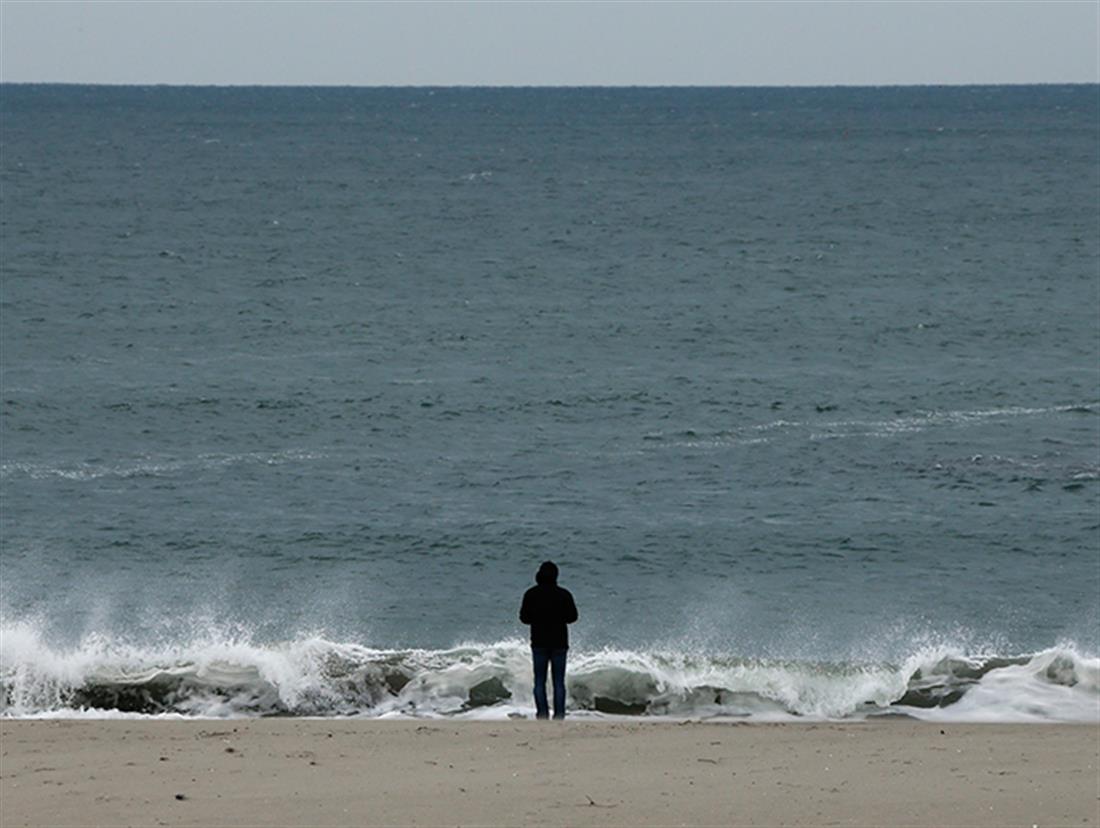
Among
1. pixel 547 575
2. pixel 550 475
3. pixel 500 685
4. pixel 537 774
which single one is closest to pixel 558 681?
pixel 547 575

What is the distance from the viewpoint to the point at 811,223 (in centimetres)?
7431

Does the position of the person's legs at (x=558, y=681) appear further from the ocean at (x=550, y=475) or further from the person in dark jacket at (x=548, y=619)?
the ocean at (x=550, y=475)

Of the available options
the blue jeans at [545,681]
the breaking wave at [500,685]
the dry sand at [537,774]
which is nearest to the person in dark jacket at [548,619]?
the blue jeans at [545,681]

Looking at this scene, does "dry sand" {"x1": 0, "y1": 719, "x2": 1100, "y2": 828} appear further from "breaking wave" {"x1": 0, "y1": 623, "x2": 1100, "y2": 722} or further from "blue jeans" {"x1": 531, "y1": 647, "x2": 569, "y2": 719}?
"breaking wave" {"x1": 0, "y1": 623, "x2": 1100, "y2": 722}

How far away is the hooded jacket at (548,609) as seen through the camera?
15.4 m

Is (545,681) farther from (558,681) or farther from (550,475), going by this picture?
(550,475)

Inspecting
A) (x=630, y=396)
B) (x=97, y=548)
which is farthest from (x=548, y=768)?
(x=630, y=396)

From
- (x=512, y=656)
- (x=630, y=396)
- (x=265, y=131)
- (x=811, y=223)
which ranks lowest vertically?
(x=512, y=656)

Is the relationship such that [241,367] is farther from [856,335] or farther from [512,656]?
[512,656]

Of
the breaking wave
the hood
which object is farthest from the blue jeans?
the breaking wave

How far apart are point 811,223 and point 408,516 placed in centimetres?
5099

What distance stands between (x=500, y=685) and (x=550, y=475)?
10634 millimetres

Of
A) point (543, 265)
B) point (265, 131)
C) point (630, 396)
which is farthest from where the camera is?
point (265, 131)

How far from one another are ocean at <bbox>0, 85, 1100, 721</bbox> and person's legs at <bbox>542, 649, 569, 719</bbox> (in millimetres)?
1247
